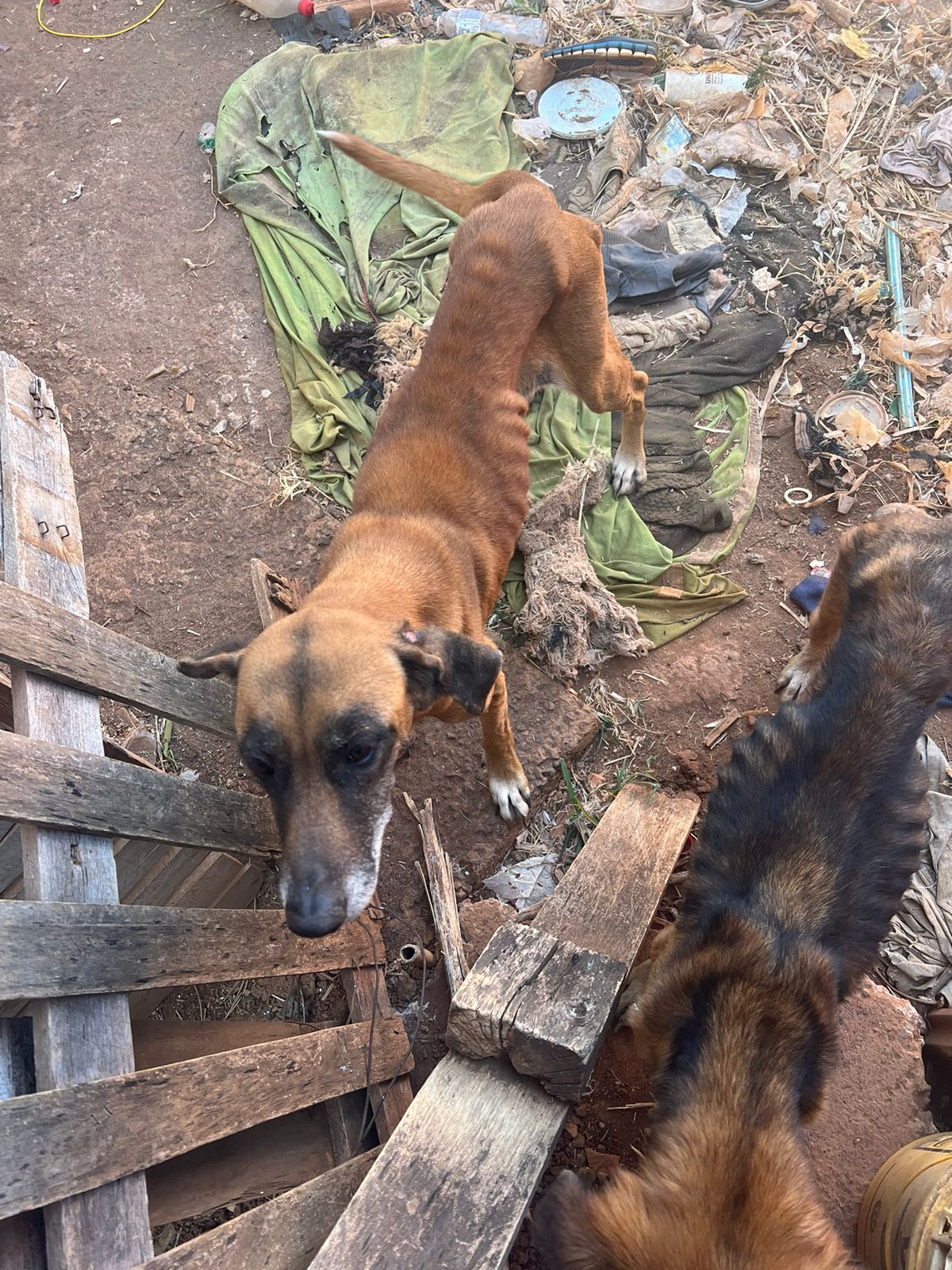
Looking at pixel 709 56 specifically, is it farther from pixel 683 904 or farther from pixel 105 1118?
pixel 105 1118

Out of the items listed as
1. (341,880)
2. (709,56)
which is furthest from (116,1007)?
(709,56)

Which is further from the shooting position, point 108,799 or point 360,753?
point 360,753

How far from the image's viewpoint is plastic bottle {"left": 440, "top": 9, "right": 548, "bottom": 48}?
7.91 meters

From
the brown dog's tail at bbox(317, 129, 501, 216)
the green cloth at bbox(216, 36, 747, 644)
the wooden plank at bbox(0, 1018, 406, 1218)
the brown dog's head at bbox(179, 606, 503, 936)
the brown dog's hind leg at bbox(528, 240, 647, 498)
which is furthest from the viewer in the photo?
the green cloth at bbox(216, 36, 747, 644)

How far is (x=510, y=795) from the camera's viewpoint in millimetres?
4262

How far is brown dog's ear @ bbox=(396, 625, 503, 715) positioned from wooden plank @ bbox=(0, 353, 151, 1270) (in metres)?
1.12

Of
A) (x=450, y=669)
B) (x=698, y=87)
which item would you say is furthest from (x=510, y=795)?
(x=698, y=87)

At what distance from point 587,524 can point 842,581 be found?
1863 millimetres

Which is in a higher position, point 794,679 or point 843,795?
point 843,795

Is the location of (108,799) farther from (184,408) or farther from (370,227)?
(370,227)

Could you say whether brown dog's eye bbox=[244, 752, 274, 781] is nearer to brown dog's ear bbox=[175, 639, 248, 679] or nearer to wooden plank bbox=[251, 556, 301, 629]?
brown dog's ear bbox=[175, 639, 248, 679]

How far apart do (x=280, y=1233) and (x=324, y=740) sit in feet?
4.72

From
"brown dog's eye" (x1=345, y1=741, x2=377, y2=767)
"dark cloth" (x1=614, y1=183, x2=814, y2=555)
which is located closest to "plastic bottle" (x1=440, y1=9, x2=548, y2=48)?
"dark cloth" (x1=614, y1=183, x2=814, y2=555)

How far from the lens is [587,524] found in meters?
5.50
